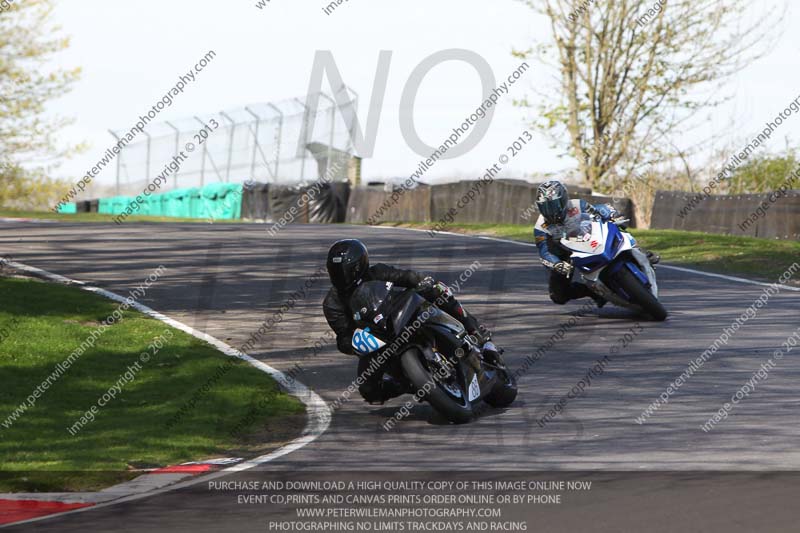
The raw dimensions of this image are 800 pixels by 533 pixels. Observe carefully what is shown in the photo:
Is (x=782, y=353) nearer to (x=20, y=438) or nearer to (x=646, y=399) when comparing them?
(x=646, y=399)

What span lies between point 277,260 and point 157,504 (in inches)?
515

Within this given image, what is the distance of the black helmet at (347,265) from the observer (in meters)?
9.71

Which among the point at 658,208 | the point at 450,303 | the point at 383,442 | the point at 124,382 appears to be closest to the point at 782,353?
the point at 450,303

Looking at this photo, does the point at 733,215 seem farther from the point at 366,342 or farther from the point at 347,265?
the point at 366,342

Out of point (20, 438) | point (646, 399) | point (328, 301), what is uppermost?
point (328, 301)

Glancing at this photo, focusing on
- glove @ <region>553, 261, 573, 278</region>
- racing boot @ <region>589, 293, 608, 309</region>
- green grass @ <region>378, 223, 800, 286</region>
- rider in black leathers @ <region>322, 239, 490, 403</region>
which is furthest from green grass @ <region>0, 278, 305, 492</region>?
green grass @ <region>378, 223, 800, 286</region>

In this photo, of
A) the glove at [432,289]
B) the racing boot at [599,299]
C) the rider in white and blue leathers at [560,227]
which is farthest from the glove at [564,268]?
the glove at [432,289]

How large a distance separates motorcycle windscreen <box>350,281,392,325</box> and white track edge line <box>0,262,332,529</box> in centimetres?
107

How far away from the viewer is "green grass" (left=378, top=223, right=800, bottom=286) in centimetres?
1900

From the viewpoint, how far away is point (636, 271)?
13.4 m

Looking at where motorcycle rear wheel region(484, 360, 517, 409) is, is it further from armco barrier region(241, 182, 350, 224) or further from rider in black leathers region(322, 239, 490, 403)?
armco barrier region(241, 182, 350, 224)

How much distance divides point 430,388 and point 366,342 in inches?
26.2

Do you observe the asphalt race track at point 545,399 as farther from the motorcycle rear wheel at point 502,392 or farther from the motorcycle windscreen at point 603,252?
the motorcycle windscreen at point 603,252

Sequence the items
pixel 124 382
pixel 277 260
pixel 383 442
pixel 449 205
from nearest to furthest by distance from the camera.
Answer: pixel 383 442 → pixel 124 382 → pixel 277 260 → pixel 449 205
